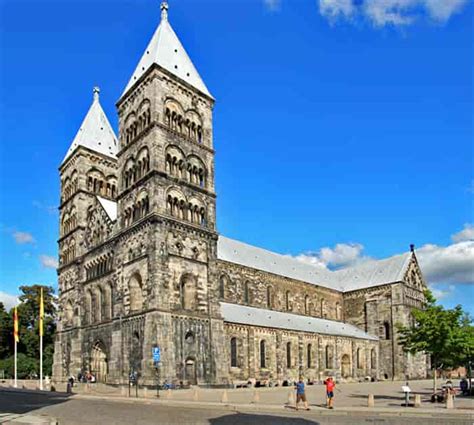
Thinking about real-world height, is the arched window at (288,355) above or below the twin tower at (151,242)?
below

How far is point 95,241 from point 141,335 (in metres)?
15.3

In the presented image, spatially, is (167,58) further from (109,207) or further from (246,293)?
(246,293)

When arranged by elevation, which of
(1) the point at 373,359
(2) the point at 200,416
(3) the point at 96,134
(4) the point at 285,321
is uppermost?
(3) the point at 96,134

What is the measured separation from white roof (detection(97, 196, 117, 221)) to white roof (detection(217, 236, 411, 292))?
11965mm

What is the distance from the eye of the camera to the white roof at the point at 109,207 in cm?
5432

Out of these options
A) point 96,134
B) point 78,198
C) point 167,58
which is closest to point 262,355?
point 78,198

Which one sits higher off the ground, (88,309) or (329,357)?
(88,309)

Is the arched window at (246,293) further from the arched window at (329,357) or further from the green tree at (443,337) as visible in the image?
the green tree at (443,337)

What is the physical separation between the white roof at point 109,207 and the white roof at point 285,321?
1442 centimetres

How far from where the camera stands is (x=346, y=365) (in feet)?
212

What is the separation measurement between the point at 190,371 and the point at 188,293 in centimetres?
656

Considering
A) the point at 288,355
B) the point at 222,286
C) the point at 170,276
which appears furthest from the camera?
the point at 288,355

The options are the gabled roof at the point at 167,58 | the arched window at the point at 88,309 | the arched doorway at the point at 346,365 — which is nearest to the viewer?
the gabled roof at the point at 167,58

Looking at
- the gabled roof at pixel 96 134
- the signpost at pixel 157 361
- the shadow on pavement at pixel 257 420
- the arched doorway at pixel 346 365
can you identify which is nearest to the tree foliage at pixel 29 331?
the gabled roof at pixel 96 134
